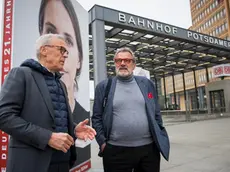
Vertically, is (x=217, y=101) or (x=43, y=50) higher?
(x=43, y=50)

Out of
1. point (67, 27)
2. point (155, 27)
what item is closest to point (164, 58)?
point (155, 27)

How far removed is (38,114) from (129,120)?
0.90 meters

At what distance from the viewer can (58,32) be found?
306 cm

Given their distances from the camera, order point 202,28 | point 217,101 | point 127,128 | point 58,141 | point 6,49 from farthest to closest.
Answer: point 202,28 < point 217,101 < point 6,49 < point 127,128 < point 58,141

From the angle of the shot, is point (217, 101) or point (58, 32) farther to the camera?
point (217, 101)

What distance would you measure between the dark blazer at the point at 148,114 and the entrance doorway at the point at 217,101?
20210mm

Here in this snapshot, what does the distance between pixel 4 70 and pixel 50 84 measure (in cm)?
104

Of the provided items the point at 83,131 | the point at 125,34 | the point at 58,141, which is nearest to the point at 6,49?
the point at 83,131

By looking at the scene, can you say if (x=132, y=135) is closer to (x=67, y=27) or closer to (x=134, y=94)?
(x=134, y=94)

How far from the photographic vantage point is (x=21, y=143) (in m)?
1.39

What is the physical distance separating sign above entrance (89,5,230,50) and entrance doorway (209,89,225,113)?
394 inches

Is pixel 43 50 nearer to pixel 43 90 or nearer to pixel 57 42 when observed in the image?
pixel 57 42

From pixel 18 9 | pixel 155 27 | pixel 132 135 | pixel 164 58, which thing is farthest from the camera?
pixel 164 58

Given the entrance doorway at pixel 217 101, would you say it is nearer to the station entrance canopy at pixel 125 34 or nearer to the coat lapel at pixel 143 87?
the station entrance canopy at pixel 125 34
